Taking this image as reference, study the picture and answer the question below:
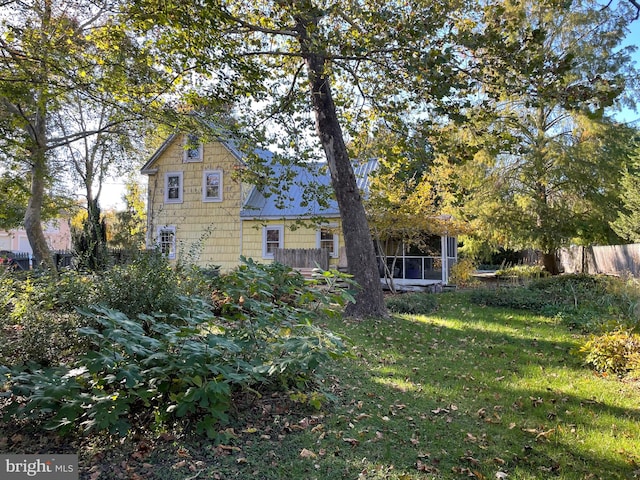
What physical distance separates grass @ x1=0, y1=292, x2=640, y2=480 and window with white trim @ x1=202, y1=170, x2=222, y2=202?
46.7ft

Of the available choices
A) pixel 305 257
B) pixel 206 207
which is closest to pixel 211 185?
pixel 206 207

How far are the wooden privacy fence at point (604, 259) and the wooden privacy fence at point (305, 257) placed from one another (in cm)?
949

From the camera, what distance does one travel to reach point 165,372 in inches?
116

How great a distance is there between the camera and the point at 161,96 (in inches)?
315

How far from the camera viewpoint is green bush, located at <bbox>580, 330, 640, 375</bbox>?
5.01 meters

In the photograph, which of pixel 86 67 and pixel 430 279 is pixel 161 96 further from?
pixel 430 279

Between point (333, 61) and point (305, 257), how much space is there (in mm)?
9782

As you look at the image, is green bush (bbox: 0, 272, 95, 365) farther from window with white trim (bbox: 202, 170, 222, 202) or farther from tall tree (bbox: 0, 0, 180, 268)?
window with white trim (bbox: 202, 170, 222, 202)

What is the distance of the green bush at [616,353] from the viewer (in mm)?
5007

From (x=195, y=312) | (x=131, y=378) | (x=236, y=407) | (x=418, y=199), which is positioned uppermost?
(x=418, y=199)

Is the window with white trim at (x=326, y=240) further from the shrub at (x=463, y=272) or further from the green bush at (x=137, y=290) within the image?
the green bush at (x=137, y=290)

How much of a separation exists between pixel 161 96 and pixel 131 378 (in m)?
6.83

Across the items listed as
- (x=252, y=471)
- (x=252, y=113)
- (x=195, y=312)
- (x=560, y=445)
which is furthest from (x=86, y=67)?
(x=560, y=445)

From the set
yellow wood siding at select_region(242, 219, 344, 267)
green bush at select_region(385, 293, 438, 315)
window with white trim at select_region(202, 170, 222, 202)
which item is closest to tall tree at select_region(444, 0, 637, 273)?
yellow wood siding at select_region(242, 219, 344, 267)
